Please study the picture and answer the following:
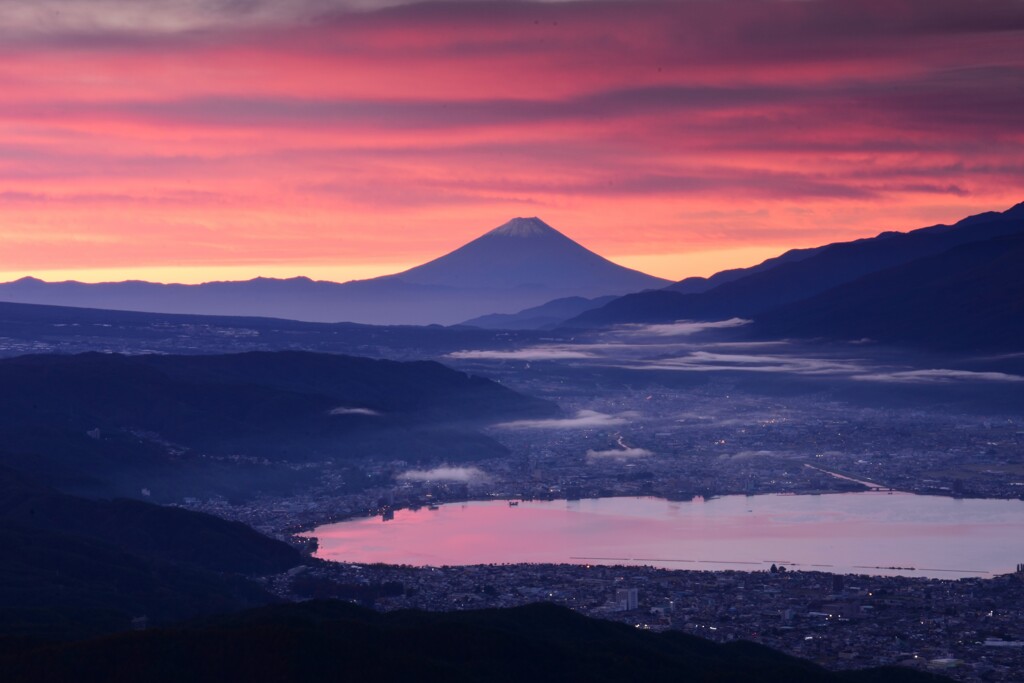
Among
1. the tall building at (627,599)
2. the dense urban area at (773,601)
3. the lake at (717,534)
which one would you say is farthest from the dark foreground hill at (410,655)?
the lake at (717,534)

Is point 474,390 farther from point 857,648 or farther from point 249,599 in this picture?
point 857,648

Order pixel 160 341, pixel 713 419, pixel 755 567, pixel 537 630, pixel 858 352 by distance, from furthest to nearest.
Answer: pixel 858 352 → pixel 160 341 → pixel 713 419 → pixel 755 567 → pixel 537 630

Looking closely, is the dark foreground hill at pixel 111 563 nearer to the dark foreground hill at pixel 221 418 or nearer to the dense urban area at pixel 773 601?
the dense urban area at pixel 773 601

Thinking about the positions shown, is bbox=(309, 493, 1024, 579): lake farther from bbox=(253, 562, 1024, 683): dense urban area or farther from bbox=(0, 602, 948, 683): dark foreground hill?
bbox=(0, 602, 948, 683): dark foreground hill

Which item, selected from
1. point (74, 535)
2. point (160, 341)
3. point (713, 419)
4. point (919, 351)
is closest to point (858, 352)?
point (919, 351)

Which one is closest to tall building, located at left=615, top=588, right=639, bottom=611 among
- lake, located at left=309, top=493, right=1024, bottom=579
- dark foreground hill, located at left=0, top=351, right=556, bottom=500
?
lake, located at left=309, top=493, right=1024, bottom=579

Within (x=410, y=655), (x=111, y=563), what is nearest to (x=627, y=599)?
(x=410, y=655)

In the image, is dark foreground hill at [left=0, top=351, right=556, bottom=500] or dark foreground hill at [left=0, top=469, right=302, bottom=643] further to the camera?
dark foreground hill at [left=0, top=351, right=556, bottom=500]
